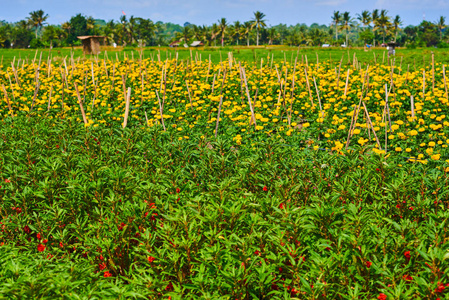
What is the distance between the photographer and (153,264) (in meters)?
2.77

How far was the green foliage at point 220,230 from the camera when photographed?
234cm

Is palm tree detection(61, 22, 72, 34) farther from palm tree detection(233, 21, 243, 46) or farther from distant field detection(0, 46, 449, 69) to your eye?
distant field detection(0, 46, 449, 69)

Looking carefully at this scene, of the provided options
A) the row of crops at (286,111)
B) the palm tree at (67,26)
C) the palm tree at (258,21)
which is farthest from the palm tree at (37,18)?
the row of crops at (286,111)

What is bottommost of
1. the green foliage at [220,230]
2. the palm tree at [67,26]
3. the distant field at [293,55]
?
the green foliage at [220,230]

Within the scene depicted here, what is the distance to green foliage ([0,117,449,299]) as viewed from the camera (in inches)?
92.0

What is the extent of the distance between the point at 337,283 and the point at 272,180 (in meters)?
1.64

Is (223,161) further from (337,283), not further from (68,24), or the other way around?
(68,24)

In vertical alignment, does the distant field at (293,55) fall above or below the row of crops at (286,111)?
above

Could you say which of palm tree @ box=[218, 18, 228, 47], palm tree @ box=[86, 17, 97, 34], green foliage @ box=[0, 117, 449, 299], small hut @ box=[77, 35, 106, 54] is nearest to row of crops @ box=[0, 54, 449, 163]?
green foliage @ box=[0, 117, 449, 299]

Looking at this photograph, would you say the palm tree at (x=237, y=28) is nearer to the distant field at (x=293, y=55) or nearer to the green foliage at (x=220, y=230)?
the distant field at (x=293, y=55)

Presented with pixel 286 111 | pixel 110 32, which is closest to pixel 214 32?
pixel 110 32

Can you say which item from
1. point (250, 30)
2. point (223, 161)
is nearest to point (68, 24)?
point (250, 30)

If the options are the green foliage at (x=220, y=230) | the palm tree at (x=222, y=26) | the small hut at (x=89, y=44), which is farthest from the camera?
the palm tree at (x=222, y=26)

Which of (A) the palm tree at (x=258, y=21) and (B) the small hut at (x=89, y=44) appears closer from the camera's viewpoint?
(B) the small hut at (x=89, y=44)
